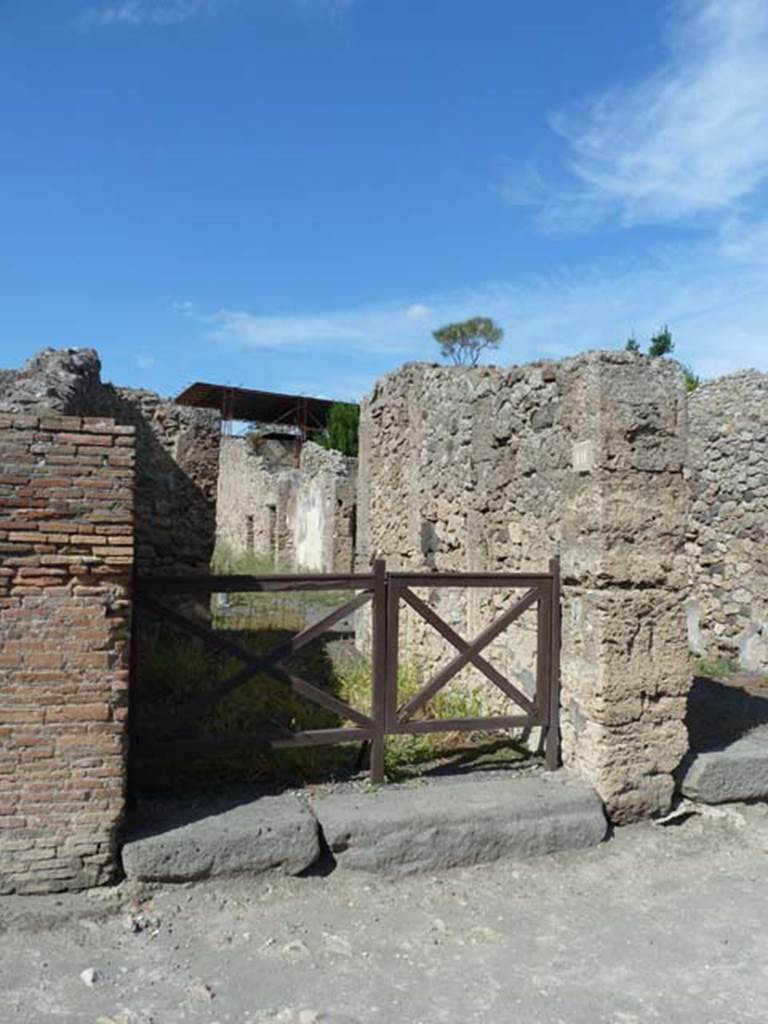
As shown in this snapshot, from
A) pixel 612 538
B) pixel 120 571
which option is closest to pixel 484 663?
pixel 612 538

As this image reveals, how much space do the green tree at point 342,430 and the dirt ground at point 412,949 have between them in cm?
2023

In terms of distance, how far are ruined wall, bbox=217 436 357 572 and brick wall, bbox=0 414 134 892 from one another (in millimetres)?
12239

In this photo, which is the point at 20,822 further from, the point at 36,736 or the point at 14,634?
the point at 14,634

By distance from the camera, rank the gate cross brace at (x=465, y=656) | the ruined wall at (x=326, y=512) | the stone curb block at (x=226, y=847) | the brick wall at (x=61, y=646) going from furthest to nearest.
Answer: the ruined wall at (x=326, y=512) < the gate cross brace at (x=465, y=656) < the stone curb block at (x=226, y=847) < the brick wall at (x=61, y=646)

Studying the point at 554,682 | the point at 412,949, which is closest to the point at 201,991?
the point at 412,949

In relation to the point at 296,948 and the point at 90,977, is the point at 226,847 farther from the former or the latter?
the point at 90,977

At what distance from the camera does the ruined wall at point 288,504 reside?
1627cm

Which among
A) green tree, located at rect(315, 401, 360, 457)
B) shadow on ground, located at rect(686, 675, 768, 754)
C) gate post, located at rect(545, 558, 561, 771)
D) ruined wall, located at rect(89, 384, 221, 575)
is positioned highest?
green tree, located at rect(315, 401, 360, 457)

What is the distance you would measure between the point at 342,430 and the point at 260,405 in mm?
3662

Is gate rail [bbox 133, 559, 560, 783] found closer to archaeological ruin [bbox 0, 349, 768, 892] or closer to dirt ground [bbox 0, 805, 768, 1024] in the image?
archaeological ruin [bbox 0, 349, 768, 892]

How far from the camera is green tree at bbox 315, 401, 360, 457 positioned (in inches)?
960

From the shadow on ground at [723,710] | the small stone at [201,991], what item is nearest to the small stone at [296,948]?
the small stone at [201,991]

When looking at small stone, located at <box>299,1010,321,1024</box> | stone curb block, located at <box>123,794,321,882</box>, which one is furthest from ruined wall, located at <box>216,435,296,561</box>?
A: small stone, located at <box>299,1010,321,1024</box>

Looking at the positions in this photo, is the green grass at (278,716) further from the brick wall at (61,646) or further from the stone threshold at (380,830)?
the brick wall at (61,646)
